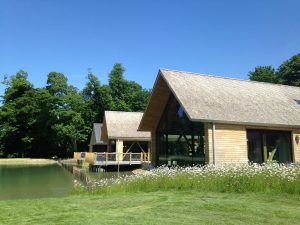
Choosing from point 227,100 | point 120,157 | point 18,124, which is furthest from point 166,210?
point 18,124

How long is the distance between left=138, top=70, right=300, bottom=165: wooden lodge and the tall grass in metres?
4.58

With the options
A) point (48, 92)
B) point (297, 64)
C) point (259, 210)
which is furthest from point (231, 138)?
point (48, 92)

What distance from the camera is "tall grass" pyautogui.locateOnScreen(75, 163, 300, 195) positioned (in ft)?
29.7

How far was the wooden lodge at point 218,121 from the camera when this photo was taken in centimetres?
1595

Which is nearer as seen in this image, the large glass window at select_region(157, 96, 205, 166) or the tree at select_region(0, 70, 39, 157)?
the large glass window at select_region(157, 96, 205, 166)

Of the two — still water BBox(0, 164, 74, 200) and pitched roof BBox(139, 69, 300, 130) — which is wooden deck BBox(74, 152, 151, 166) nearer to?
still water BBox(0, 164, 74, 200)

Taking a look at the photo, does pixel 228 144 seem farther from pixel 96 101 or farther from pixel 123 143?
pixel 96 101

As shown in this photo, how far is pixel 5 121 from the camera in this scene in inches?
2394

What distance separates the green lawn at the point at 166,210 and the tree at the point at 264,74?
5854 centimetres

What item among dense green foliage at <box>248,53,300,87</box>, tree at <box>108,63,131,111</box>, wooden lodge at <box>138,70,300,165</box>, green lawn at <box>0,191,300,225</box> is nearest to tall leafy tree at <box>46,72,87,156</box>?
tree at <box>108,63,131,111</box>

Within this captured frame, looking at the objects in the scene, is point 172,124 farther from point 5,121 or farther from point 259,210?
point 5,121

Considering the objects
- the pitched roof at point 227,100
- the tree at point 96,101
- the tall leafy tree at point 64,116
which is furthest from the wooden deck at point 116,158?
the tree at point 96,101

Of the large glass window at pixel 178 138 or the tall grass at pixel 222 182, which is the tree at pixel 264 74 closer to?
the large glass window at pixel 178 138

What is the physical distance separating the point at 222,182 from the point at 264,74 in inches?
2379
